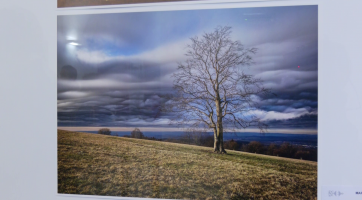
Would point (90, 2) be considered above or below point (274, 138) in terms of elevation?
above

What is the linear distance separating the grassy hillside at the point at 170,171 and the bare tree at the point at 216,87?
0.66 ft

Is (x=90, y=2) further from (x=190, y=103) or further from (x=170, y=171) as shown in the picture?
(x=170, y=171)

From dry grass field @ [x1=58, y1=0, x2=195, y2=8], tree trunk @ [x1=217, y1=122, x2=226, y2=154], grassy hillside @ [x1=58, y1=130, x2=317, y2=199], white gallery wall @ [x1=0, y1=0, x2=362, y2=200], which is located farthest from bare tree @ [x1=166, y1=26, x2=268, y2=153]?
dry grass field @ [x1=58, y1=0, x2=195, y2=8]

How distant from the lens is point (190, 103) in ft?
6.21

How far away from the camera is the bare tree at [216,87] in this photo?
182 cm

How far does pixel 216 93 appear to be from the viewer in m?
1.86

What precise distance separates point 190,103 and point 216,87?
0.24 m

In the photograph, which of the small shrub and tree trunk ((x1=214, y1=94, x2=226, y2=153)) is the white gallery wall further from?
the small shrub

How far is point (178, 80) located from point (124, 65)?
0.46 metres

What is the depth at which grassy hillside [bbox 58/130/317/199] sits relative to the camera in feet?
A: 5.85
